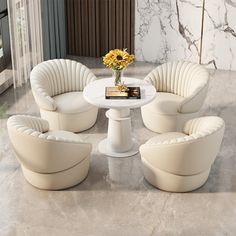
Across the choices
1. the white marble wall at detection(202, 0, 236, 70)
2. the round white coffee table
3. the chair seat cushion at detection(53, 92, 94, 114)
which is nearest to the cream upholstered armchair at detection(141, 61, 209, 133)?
the round white coffee table

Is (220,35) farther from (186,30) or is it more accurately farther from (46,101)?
(46,101)

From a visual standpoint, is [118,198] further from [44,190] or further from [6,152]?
[6,152]

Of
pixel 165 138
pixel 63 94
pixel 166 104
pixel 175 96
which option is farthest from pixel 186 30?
pixel 165 138

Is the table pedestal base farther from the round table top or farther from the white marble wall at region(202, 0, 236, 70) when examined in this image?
the white marble wall at region(202, 0, 236, 70)

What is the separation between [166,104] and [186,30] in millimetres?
2368

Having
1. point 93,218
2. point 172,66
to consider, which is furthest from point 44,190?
point 172,66

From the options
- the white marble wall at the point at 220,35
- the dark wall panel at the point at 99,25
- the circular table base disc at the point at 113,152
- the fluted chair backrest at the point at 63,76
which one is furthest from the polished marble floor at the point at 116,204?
the dark wall panel at the point at 99,25

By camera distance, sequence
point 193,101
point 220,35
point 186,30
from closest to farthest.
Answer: point 193,101 < point 220,35 < point 186,30

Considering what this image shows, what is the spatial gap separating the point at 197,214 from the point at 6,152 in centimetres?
233

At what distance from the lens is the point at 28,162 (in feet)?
17.5

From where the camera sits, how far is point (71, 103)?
661 cm

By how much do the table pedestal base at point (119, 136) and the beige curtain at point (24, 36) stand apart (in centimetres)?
226

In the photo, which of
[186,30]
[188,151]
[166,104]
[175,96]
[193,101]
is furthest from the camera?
[186,30]

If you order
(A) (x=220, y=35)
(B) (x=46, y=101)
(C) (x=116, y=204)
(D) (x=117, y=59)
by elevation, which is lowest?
(C) (x=116, y=204)
